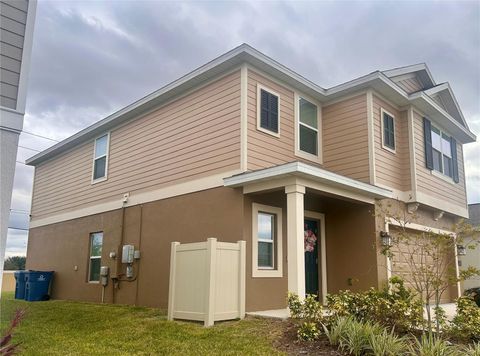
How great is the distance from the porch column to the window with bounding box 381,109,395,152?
381cm

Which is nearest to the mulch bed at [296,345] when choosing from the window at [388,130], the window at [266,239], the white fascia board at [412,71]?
the window at [266,239]

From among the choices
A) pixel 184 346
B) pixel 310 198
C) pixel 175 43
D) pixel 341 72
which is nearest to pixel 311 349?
pixel 184 346

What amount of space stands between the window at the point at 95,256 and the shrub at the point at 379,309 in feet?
26.8

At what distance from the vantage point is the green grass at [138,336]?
591 cm

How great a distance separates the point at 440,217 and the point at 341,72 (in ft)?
19.0

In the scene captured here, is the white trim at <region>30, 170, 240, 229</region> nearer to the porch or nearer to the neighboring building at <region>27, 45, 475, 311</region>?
the neighboring building at <region>27, 45, 475, 311</region>

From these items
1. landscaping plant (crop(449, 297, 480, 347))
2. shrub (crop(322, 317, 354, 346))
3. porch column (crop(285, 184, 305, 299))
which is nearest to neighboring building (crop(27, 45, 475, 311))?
porch column (crop(285, 184, 305, 299))

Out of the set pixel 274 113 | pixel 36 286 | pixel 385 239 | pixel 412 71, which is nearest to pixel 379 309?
pixel 385 239

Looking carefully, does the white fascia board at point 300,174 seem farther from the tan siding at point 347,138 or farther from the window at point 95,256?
the window at point 95,256

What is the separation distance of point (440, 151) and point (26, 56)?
11.6m

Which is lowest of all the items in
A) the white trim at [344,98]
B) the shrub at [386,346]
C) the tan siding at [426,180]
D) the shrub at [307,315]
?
the shrub at [386,346]

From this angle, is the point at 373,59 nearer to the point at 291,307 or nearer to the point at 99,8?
the point at 99,8

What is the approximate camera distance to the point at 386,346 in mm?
5344

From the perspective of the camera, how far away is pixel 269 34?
12422 millimetres
